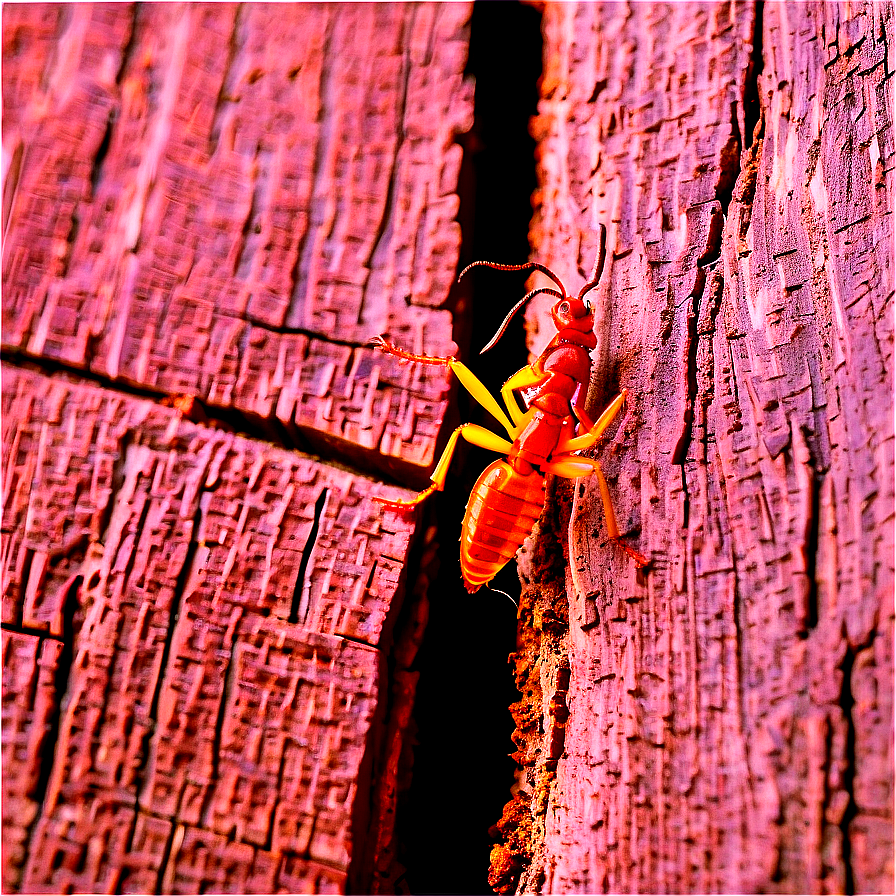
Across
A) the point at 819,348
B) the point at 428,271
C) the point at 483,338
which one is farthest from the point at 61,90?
the point at 819,348

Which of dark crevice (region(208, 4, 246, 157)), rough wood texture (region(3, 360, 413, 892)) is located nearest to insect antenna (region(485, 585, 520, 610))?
rough wood texture (region(3, 360, 413, 892))

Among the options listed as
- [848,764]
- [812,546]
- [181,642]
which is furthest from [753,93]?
[181,642]

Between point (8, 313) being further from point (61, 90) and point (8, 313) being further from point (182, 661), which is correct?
point (182, 661)

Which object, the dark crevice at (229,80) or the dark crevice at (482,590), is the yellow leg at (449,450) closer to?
the dark crevice at (482,590)

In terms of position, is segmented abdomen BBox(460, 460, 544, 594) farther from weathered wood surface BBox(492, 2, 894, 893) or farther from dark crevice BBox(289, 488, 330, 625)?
dark crevice BBox(289, 488, 330, 625)

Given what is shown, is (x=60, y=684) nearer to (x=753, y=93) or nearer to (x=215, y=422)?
(x=215, y=422)

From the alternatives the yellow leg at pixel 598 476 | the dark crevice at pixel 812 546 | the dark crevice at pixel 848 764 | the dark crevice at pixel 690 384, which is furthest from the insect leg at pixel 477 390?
the dark crevice at pixel 848 764

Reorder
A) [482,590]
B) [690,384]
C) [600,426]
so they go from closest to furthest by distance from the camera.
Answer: [690,384] → [600,426] → [482,590]
